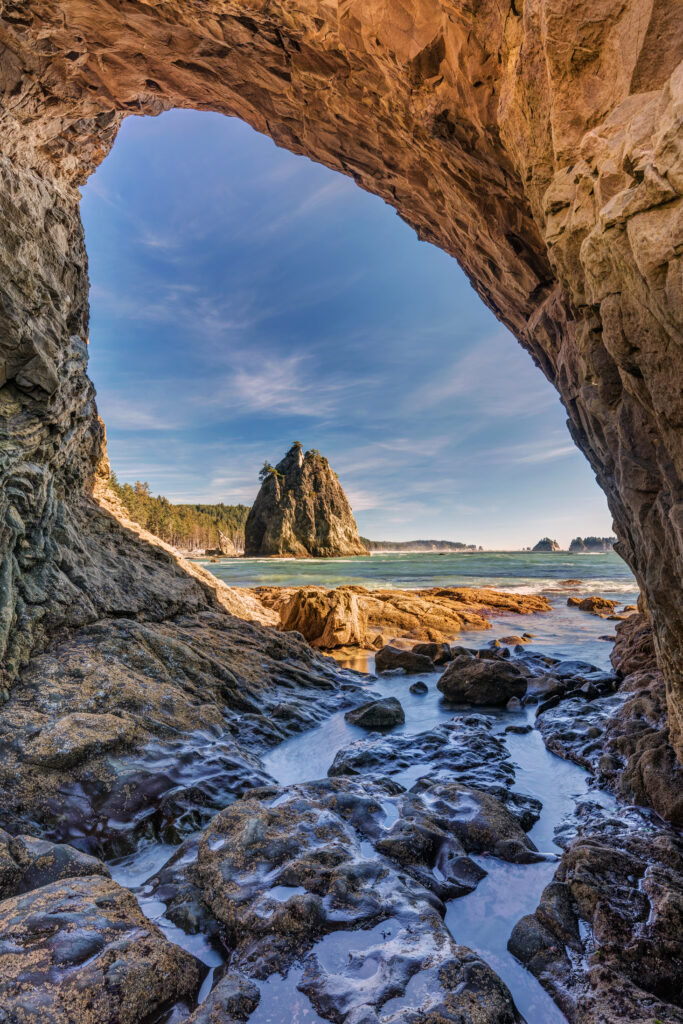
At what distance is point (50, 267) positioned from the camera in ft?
24.7

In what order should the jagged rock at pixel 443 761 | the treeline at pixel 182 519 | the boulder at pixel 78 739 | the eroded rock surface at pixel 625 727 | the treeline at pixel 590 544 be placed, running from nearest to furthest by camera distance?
the boulder at pixel 78 739 < the eroded rock surface at pixel 625 727 < the jagged rock at pixel 443 761 < the treeline at pixel 182 519 < the treeline at pixel 590 544

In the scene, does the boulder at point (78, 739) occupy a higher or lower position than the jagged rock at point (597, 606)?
higher

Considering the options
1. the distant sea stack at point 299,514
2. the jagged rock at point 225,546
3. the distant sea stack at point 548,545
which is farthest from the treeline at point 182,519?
the distant sea stack at point 548,545

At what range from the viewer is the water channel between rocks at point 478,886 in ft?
8.50

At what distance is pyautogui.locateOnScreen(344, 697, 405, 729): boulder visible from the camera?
7672 mm

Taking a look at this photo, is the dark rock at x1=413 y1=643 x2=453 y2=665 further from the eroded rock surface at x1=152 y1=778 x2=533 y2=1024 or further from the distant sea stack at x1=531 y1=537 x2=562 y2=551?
the distant sea stack at x1=531 y1=537 x2=562 y2=551

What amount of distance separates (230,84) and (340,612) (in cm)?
1296

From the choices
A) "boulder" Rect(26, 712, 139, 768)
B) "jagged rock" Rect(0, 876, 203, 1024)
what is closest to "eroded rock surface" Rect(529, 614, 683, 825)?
"jagged rock" Rect(0, 876, 203, 1024)

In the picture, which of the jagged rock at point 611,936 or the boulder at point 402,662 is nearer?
the jagged rock at point 611,936

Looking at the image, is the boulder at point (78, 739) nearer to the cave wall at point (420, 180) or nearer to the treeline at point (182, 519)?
the cave wall at point (420, 180)

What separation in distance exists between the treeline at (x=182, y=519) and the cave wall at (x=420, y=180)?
50.3 metres

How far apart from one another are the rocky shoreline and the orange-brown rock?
6117 mm

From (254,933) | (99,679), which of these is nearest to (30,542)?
(99,679)

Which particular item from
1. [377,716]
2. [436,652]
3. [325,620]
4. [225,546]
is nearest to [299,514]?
[225,546]
